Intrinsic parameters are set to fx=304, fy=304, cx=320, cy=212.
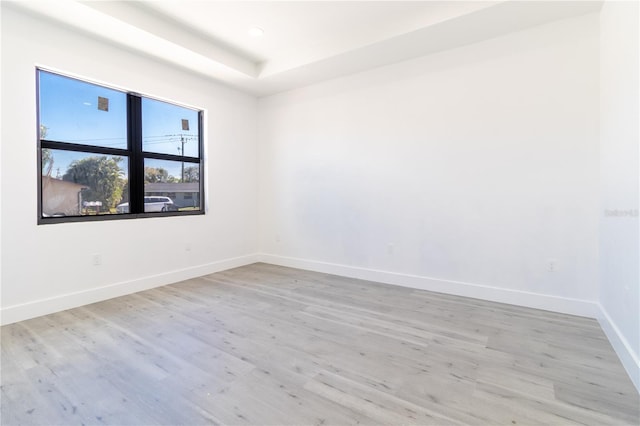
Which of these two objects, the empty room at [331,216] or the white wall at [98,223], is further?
the white wall at [98,223]

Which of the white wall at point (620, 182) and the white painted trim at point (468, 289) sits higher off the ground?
the white wall at point (620, 182)

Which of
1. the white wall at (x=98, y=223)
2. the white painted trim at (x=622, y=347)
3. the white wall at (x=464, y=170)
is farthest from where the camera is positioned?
the white wall at (x=464, y=170)

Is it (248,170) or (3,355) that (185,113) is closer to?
(248,170)

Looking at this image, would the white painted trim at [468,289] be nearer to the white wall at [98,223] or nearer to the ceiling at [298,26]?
the white wall at [98,223]

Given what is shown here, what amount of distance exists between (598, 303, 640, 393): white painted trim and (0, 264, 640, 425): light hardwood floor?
5 cm

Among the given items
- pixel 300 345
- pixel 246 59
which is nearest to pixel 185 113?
pixel 246 59

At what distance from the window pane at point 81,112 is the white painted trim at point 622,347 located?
482 cm

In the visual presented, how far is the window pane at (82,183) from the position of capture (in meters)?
3.02

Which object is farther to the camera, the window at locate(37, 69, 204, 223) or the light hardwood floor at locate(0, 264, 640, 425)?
the window at locate(37, 69, 204, 223)

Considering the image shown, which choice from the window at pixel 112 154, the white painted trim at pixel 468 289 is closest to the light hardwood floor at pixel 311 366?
the white painted trim at pixel 468 289

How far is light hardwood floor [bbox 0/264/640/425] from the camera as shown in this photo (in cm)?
156

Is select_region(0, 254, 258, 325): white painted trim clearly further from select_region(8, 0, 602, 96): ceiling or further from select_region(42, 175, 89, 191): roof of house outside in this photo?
Result: select_region(8, 0, 602, 96): ceiling

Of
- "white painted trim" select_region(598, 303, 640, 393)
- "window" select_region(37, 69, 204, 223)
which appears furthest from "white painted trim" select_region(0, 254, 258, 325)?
"white painted trim" select_region(598, 303, 640, 393)

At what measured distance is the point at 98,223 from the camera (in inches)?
130
